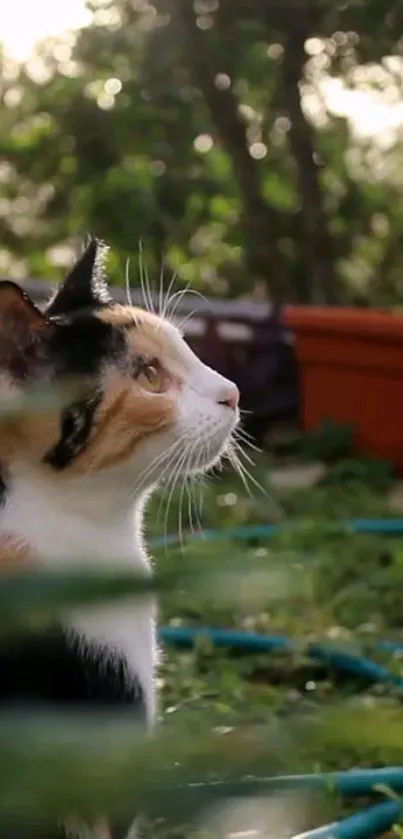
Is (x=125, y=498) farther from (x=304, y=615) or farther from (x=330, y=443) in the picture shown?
(x=330, y=443)

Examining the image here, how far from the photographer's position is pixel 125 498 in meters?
0.86

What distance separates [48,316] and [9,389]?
0.31 feet

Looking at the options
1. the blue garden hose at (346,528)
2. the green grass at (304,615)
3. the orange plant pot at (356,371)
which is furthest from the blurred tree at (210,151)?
the blue garden hose at (346,528)

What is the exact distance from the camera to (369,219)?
3525 mm

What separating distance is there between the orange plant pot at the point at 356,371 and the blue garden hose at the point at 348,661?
0.62 metres

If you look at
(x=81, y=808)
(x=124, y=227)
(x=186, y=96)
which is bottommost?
(x=124, y=227)

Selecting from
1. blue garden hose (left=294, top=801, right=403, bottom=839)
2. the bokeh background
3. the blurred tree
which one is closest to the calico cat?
blue garden hose (left=294, top=801, right=403, bottom=839)

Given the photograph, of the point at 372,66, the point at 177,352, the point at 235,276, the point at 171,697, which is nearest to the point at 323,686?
the point at 171,697

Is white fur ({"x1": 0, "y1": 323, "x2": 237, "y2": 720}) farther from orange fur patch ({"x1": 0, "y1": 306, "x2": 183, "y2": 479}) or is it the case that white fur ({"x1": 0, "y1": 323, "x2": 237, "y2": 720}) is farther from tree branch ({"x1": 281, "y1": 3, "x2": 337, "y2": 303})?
tree branch ({"x1": 281, "y1": 3, "x2": 337, "y2": 303})

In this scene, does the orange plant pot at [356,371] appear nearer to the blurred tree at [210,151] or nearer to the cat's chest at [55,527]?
the blurred tree at [210,151]

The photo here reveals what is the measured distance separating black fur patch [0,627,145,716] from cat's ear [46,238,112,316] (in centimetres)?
26

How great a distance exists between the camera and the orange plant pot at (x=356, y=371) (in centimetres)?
281

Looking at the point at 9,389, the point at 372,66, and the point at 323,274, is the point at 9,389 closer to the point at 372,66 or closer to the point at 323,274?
the point at 372,66

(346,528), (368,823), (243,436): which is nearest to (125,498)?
(243,436)
